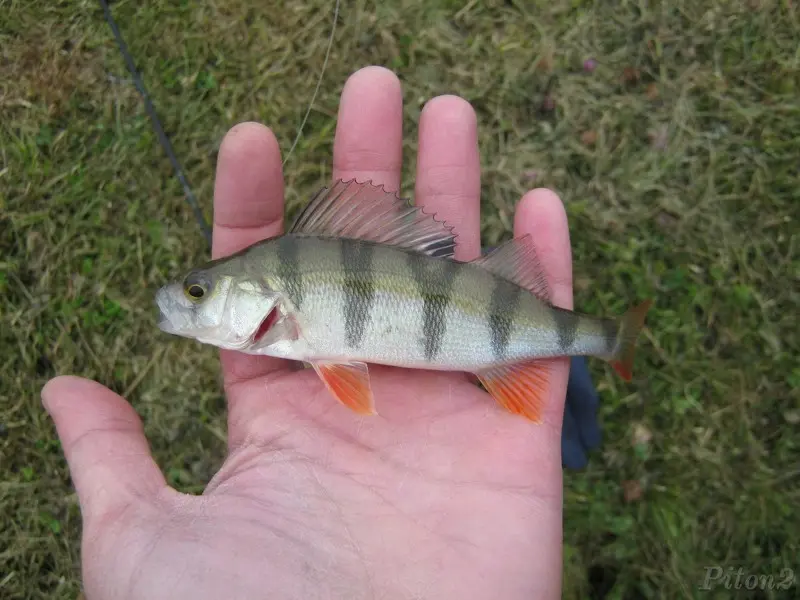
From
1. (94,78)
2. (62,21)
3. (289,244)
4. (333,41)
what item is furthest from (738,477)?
(62,21)

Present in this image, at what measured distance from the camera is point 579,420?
3.45 m

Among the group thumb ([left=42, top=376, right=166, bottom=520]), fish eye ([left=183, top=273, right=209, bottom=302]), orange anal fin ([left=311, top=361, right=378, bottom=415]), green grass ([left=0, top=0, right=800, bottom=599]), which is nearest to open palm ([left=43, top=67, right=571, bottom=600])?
thumb ([left=42, top=376, right=166, bottom=520])

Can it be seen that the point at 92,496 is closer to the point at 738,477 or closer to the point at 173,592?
the point at 173,592

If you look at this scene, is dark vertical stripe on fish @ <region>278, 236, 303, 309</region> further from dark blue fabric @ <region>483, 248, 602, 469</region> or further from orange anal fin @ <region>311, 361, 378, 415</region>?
dark blue fabric @ <region>483, 248, 602, 469</region>

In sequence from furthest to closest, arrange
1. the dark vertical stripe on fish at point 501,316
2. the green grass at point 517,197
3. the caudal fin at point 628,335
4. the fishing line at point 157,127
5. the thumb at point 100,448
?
the fishing line at point 157,127
the green grass at point 517,197
the caudal fin at point 628,335
the dark vertical stripe on fish at point 501,316
the thumb at point 100,448

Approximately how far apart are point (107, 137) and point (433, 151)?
2.26 meters

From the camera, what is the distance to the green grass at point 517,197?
3.40 metres

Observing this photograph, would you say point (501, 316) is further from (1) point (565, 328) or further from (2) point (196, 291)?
(2) point (196, 291)

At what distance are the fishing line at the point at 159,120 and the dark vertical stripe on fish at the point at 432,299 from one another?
1.77 metres

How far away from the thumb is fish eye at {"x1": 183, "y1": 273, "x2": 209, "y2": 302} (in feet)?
1.65

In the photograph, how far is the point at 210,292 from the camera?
250 centimetres

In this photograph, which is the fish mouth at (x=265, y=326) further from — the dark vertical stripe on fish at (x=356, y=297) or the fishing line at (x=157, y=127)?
the fishing line at (x=157, y=127)

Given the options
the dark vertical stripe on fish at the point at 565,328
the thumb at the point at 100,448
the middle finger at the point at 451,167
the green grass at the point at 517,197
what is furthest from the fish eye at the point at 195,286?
the dark vertical stripe on fish at the point at 565,328

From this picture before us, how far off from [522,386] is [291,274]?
1.07m
